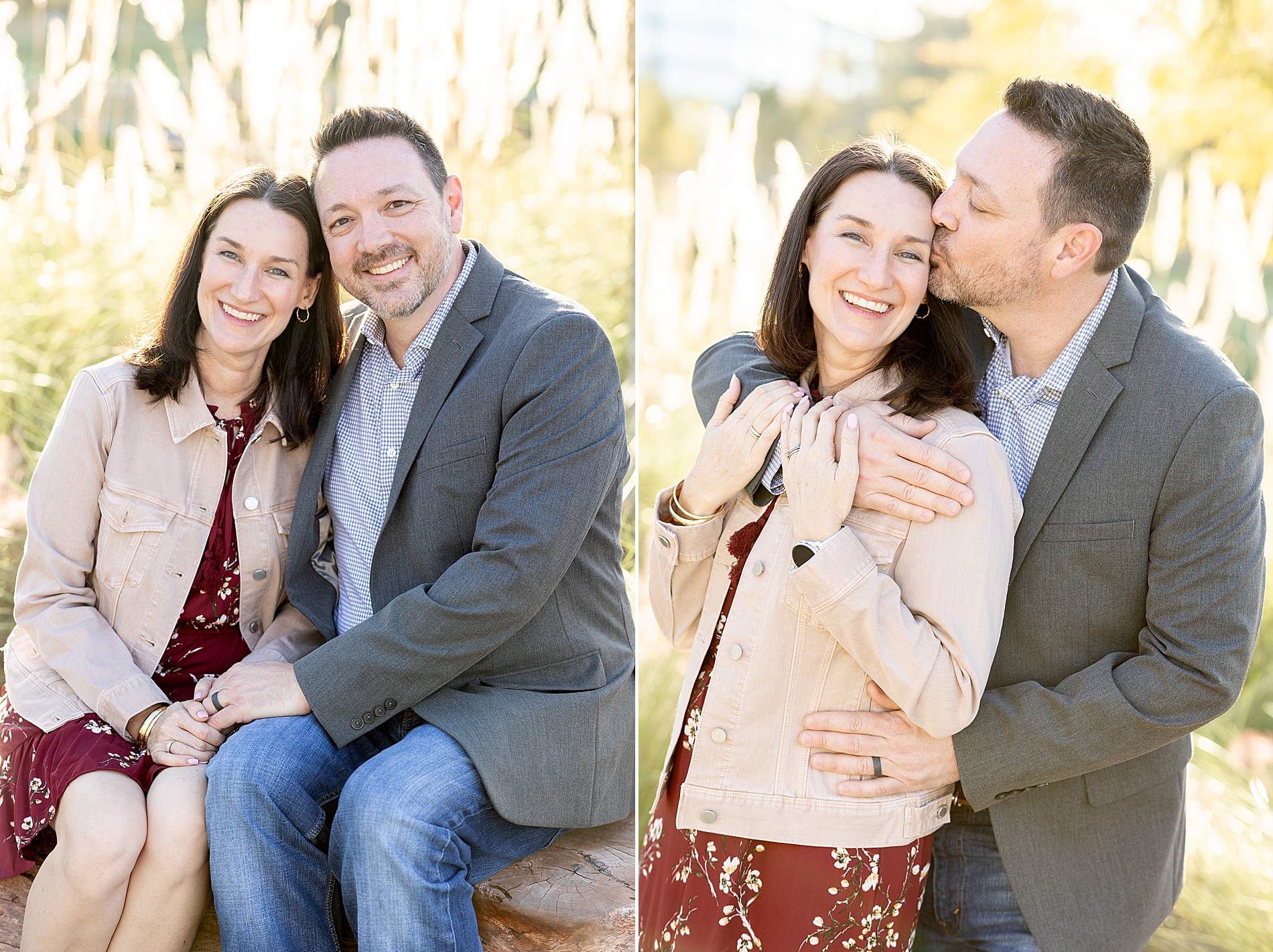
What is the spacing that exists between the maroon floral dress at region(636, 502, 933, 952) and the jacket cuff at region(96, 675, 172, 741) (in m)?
0.97

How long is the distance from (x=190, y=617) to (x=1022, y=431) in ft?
5.23

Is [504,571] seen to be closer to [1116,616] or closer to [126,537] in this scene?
[126,537]

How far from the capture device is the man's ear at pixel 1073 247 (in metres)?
1.85

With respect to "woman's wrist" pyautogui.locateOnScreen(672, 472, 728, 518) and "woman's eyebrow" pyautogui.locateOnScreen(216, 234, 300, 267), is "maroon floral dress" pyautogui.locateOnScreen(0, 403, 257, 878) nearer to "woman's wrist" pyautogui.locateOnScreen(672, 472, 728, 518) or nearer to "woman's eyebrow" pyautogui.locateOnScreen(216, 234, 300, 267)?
"woman's eyebrow" pyautogui.locateOnScreen(216, 234, 300, 267)

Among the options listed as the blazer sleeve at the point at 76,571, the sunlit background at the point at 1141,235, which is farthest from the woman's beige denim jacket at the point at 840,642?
the blazer sleeve at the point at 76,571

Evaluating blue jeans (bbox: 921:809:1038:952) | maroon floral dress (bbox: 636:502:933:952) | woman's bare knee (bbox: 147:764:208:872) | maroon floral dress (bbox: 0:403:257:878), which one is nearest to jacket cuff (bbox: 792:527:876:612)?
maroon floral dress (bbox: 636:502:933:952)

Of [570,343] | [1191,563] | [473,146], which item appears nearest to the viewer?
[1191,563]

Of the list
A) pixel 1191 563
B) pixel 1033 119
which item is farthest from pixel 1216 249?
pixel 1191 563

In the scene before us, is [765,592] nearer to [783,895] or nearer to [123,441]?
[783,895]

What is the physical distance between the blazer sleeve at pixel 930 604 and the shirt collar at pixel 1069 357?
0.94 feet

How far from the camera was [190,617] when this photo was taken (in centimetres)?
218

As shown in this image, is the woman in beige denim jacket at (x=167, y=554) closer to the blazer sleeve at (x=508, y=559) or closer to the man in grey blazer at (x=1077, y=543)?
the blazer sleeve at (x=508, y=559)

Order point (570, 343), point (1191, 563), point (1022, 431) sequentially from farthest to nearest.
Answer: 1. point (570, 343)
2. point (1022, 431)
3. point (1191, 563)

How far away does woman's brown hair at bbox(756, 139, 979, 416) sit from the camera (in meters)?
1.76
